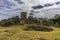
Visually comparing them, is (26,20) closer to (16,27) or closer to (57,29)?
(16,27)

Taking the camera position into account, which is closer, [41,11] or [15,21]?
[15,21]

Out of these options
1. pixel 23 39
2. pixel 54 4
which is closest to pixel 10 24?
pixel 23 39

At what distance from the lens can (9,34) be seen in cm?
628

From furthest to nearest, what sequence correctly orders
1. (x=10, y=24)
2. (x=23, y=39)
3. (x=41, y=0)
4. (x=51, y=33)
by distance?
(x=41, y=0) → (x=10, y=24) → (x=51, y=33) → (x=23, y=39)

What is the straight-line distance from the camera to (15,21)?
715 centimetres

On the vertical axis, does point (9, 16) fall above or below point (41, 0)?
below

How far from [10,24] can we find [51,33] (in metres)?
1.74

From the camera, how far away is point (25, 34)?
6.29 meters

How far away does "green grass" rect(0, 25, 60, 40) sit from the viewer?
613 centimetres

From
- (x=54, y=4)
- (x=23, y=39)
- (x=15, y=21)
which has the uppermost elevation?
(x=54, y=4)

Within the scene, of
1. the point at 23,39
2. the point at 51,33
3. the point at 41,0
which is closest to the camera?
the point at 23,39

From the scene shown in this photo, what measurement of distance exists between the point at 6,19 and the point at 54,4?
7.69 ft

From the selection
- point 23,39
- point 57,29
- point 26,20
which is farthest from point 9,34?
point 57,29

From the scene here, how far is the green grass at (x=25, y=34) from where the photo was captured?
613 centimetres
